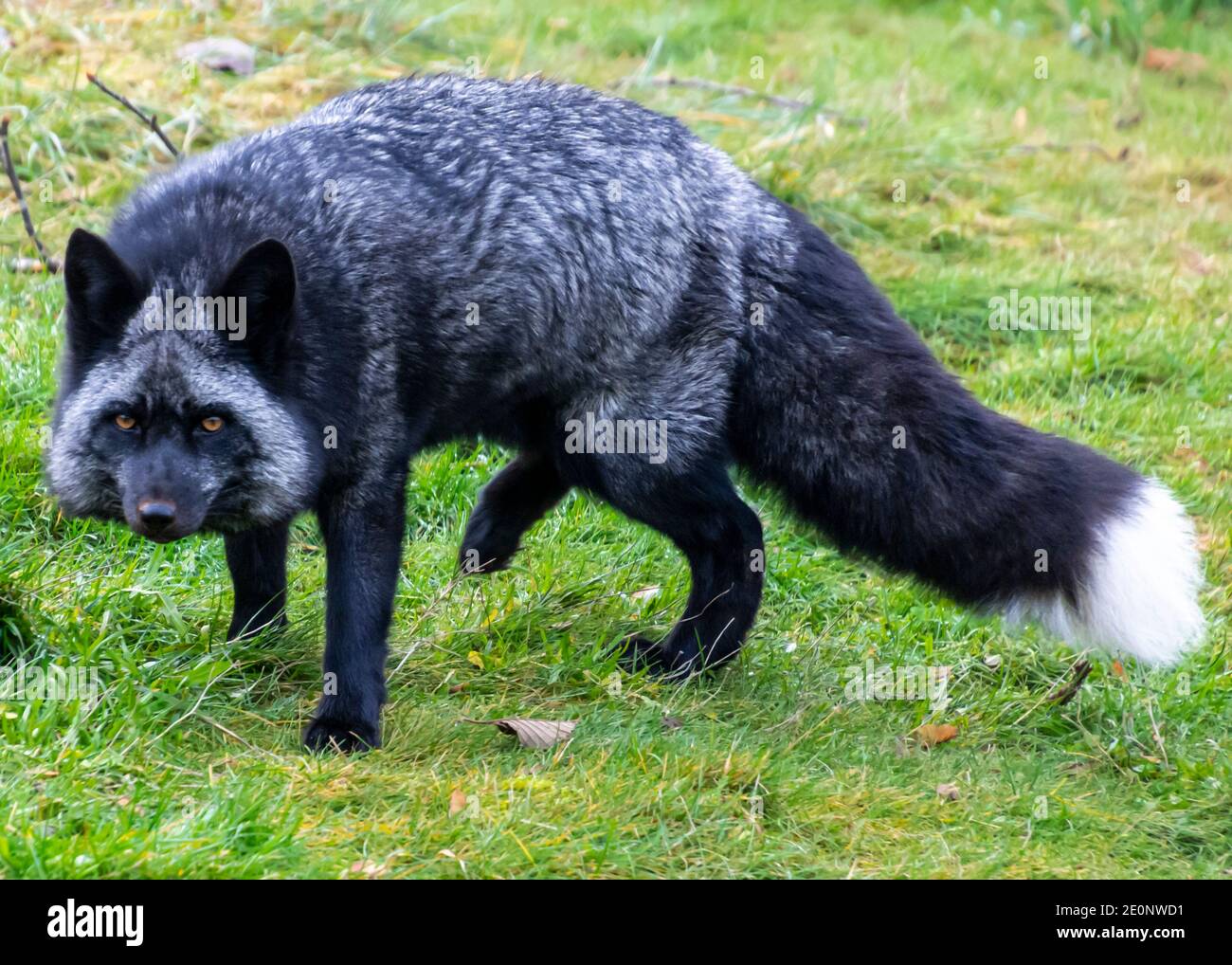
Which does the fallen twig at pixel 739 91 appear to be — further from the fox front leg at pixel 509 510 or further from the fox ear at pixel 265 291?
the fox ear at pixel 265 291

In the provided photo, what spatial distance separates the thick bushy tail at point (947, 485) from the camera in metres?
5.31

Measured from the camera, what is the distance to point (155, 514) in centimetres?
450

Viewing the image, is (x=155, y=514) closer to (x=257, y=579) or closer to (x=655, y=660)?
(x=257, y=579)

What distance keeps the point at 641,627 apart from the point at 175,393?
2.33 metres

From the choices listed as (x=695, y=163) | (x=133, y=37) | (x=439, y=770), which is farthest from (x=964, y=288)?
(x=133, y=37)

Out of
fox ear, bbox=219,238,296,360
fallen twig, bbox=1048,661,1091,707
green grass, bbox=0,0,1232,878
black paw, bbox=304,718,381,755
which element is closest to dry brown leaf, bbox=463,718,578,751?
green grass, bbox=0,0,1232,878

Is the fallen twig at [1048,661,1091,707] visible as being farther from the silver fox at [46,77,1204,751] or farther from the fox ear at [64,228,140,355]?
the fox ear at [64,228,140,355]

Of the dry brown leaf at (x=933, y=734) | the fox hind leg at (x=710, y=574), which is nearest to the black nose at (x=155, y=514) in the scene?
the fox hind leg at (x=710, y=574)

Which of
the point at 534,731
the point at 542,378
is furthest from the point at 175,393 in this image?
the point at 534,731

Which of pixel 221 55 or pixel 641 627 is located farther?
pixel 221 55

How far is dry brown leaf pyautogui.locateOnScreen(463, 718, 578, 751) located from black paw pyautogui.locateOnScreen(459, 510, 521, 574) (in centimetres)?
125

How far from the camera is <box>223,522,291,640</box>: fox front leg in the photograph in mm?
5363

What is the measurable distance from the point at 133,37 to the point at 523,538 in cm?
538

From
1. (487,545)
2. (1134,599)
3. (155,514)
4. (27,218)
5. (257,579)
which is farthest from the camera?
(27,218)
